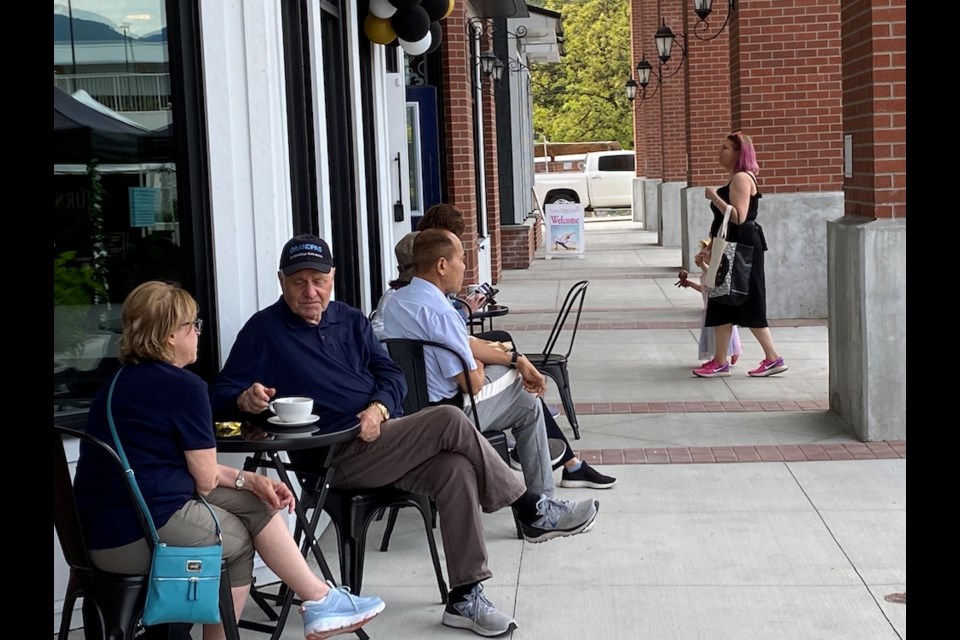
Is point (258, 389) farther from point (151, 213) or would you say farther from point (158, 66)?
point (158, 66)

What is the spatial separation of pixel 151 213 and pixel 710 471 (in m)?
3.31

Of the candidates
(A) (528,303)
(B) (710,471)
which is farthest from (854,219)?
(A) (528,303)

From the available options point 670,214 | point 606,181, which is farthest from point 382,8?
point 606,181

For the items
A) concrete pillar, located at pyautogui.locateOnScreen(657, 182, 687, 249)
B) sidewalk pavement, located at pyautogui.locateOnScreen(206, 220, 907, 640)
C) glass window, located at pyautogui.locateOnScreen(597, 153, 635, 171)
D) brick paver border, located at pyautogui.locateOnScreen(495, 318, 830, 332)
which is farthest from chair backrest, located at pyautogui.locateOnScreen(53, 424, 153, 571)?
glass window, located at pyautogui.locateOnScreen(597, 153, 635, 171)

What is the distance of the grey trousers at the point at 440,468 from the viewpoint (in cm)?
449

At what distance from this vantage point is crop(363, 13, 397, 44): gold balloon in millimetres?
8547

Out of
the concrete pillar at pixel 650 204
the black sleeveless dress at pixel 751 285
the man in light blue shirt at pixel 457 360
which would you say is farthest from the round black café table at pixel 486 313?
the concrete pillar at pixel 650 204

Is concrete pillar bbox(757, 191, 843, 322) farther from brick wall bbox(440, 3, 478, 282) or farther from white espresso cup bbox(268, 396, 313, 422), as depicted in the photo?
white espresso cup bbox(268, 396, 313, 422)

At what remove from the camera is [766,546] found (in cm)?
534

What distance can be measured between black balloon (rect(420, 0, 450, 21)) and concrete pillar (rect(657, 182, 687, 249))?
14140 mm

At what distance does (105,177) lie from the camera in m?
4.79

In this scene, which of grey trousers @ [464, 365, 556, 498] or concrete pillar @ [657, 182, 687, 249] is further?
concrete pillar @ [657, 182, 687, 249]

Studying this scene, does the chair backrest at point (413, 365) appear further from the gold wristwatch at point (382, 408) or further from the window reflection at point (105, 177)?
the window reflection at point (105, 177)

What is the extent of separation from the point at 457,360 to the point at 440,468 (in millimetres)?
821
